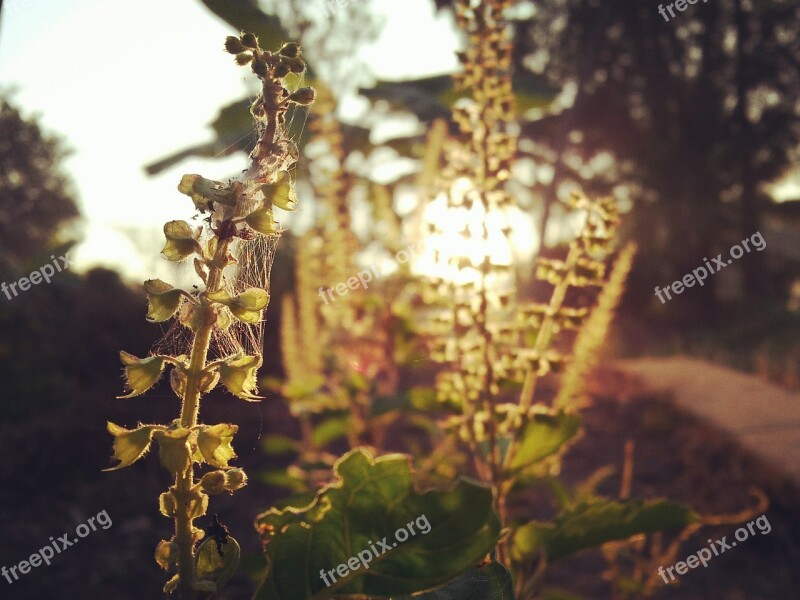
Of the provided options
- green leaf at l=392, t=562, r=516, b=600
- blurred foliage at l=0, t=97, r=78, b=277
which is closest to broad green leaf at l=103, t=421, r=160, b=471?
green leaf at l=392, t=562, r=516, b=600

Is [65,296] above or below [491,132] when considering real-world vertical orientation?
above

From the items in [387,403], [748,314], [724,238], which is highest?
[724,238]

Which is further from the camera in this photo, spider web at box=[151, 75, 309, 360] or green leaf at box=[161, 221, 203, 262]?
spider web at box=[151, 75, 309, 360]

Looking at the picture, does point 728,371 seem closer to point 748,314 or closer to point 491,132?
point 748,314

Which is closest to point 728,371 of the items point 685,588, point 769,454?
point 769,454

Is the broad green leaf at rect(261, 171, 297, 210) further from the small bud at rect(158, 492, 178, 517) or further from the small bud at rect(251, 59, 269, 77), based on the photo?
the small bud at rect(158, 492, 178, 517)

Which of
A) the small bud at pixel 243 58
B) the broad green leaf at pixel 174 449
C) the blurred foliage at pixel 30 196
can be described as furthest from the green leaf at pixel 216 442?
the blurred foliage at pixel 30 196
